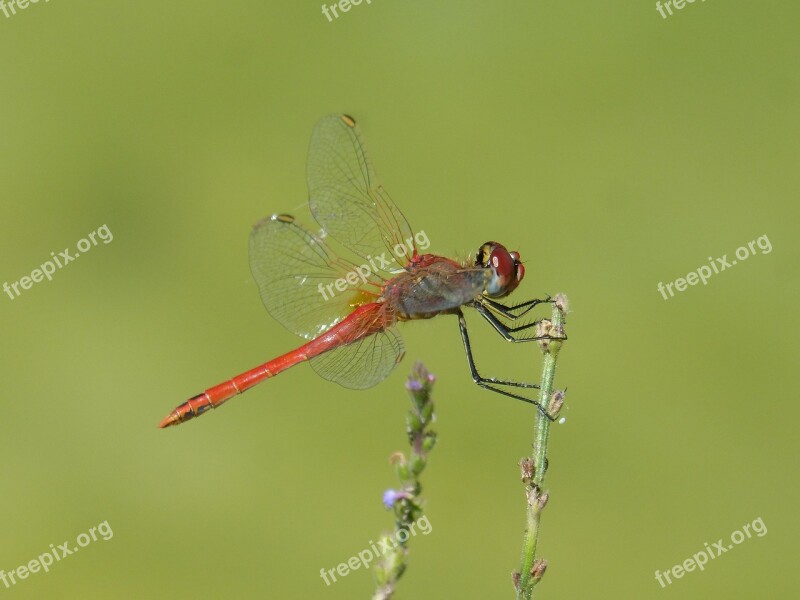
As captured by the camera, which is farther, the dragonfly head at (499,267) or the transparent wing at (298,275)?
the transparent wing at (298,275)

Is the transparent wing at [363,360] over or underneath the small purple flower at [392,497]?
over

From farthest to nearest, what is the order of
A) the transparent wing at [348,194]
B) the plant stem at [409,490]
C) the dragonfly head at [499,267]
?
the transparent wing at [348,194], the dragonfly head at [499,267], the plant stem at [409,490]

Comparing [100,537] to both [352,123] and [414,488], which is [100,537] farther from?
[414,488]

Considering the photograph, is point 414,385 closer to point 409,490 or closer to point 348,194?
point 409,490

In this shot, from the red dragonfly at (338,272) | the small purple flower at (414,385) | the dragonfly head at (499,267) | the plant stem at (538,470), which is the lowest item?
the plant stem at (538,470)

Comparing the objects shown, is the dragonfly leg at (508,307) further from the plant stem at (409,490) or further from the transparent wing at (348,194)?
the plant stem at (409,490)

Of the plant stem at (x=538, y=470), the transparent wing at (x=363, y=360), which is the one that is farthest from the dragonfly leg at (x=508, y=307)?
the plant stem at (x=538, y=470)
